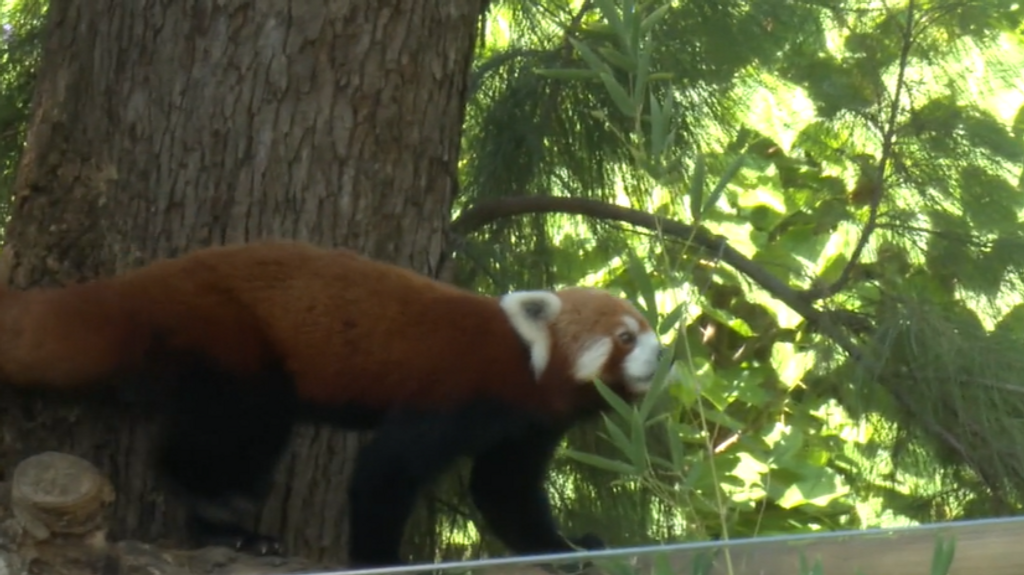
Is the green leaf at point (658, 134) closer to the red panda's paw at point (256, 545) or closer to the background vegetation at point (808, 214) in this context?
the background vegetation at point (808, 214)

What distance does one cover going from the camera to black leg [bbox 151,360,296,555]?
1.90m

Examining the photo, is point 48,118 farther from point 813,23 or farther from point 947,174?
point 947,174

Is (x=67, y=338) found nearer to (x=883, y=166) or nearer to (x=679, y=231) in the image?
(x=679, y=231)

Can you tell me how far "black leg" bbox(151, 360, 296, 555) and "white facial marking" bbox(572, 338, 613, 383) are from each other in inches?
17.6

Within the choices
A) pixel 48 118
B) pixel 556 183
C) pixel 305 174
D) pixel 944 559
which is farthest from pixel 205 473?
pixel 944 559

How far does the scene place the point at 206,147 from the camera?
82.9 inches

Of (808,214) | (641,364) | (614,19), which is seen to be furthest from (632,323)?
(808,214)

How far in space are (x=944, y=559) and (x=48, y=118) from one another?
62.8 inches

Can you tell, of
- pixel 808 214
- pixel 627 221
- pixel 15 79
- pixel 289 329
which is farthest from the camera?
pixel 808 214

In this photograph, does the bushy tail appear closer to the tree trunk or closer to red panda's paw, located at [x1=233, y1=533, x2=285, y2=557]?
the tree trunk

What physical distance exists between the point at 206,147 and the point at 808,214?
4.41ft

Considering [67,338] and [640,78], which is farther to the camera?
[67,338]

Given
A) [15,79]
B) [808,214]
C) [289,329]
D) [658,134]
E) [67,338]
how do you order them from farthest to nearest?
[808,214] < [15,79] < [289,329] < [67,338] < [658,134]

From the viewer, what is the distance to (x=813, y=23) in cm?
232
